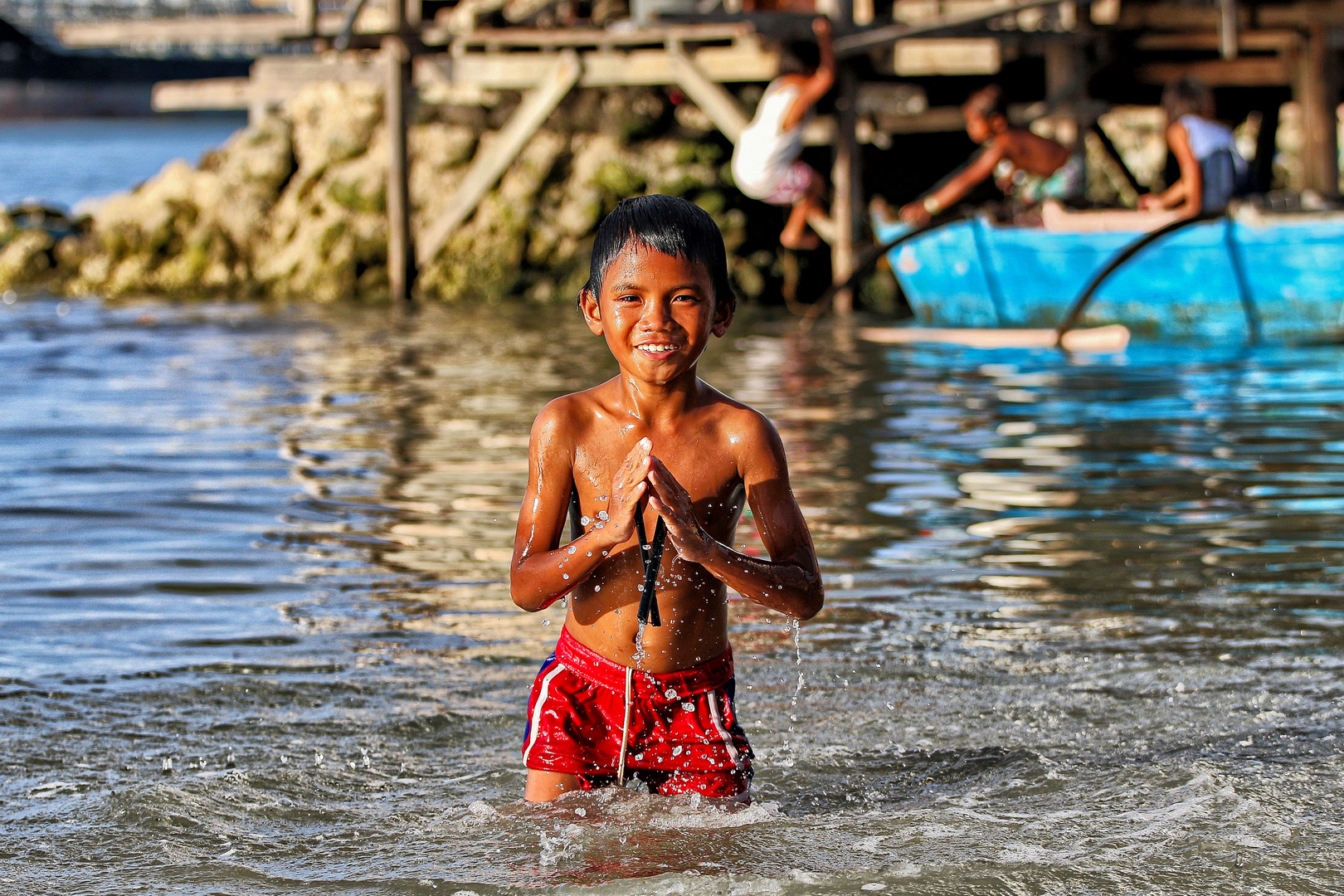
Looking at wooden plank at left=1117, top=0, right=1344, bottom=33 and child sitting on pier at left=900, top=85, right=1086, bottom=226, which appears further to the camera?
wooden plank at left=1117, top=0, right=1344, bottom=33

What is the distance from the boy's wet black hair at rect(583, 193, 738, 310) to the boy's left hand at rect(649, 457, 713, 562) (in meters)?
0.47

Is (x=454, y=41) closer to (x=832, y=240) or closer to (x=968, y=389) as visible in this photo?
(x=832, y=240)

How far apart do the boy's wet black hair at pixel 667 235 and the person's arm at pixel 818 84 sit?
1098cm

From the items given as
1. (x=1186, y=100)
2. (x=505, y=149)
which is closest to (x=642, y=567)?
(x=1186, y=100)

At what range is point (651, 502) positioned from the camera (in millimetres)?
3270

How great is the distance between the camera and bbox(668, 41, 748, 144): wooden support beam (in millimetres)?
14938

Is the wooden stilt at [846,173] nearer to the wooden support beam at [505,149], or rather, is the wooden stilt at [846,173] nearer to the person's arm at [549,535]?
the wooden support beam at [505,149]

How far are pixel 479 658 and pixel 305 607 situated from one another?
941 millimetres

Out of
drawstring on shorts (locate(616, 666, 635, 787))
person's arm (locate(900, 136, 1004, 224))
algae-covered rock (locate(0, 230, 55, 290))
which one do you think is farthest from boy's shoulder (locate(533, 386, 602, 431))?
algae-covered rock (locate(0, 230, 55, 290))

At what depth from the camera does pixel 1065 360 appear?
12.5m

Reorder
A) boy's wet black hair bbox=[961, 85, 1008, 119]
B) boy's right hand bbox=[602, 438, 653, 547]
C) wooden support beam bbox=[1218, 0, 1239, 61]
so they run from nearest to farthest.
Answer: boy's right hand bbox=[602, 438, 653, 547] → boy's wet black hair bbox=[961, 85, 1008, 119] → wooden support beam bbox=[1218, 0, 1239, 61]

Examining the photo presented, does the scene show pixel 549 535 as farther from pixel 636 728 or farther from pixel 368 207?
pixel 368 207

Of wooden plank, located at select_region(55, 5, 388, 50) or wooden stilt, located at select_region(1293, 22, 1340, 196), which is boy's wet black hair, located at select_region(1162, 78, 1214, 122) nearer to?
wooden stilt, located at select_region(1293, 22, 1340, 196)

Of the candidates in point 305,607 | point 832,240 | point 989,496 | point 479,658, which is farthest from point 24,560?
point 832,240
